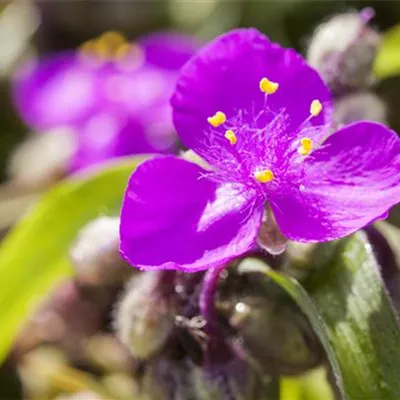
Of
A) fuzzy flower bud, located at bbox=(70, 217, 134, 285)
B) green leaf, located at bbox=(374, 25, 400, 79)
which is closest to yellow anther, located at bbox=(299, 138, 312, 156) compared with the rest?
fuzzy flower bud, located at bbox=(70, 217, 134, 285)

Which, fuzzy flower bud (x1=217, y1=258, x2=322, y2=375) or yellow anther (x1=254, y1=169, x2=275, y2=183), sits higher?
yellow anther (x1=254, y1=169, x2=275, y2=183)

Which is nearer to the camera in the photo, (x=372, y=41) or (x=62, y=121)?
(x=372, y=41)

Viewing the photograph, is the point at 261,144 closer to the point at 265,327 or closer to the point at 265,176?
the point at 265,176

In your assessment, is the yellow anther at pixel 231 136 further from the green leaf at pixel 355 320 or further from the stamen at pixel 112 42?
the stamen at pixel 112 42

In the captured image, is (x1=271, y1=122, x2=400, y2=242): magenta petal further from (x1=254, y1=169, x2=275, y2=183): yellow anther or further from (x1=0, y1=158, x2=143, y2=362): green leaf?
(x1=0, y1=158, x2=143, y2=362): green leaf

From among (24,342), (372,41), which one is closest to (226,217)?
(372,41)

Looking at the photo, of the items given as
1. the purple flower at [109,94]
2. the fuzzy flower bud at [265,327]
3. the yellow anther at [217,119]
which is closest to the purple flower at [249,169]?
the yellow anther at [217,119]

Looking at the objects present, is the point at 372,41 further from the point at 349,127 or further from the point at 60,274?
the point at 60,274

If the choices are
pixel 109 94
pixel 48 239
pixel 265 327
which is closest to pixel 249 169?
pixel 265 327
